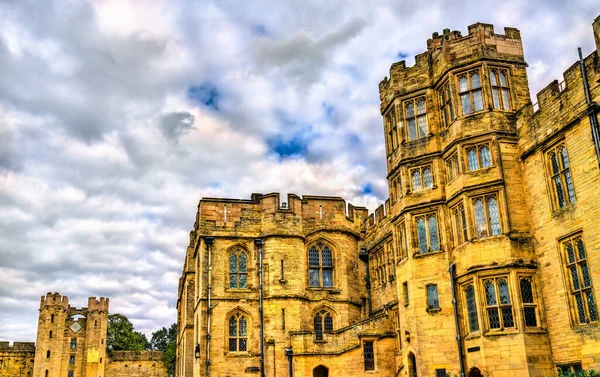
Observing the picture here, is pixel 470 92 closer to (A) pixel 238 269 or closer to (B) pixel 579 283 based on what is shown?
(B) pixel 579 283

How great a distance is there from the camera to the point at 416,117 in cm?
2442

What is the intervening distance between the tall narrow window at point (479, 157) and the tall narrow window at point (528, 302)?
4225 millimetres

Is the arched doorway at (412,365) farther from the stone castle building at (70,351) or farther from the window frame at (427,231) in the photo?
the stone castle building at (70,351)

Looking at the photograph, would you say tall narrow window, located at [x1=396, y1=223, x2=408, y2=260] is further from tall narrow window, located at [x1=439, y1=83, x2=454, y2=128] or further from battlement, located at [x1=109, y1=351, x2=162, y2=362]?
battlement, located at [x1=109, y1=351, x2=162, y2=362]

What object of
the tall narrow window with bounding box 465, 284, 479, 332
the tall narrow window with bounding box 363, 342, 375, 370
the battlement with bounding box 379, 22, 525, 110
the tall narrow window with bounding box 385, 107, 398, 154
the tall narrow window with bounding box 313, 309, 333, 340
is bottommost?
the tall narrow window with bounding box 363, 342, 375, 370

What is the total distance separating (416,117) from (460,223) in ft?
16.9

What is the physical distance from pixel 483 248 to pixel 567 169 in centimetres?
376

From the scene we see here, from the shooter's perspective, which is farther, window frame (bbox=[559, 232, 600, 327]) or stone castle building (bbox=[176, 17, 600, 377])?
stone castle building (bbox=[176, 17, 600, 377])

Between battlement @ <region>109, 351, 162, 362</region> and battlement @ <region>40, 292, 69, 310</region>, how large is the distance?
Answer: 9.68 meters

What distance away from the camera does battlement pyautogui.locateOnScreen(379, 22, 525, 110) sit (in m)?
22.3

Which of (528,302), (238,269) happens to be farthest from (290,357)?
(528,302)

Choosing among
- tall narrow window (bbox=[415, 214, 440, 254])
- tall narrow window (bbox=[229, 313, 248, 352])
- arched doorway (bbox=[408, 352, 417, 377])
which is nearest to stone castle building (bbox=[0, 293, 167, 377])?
tall narrow window (bbox=[229, 313, 248, 352])

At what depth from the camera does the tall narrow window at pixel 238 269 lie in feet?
102

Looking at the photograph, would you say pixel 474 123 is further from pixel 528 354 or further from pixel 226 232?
pixel 226 232
